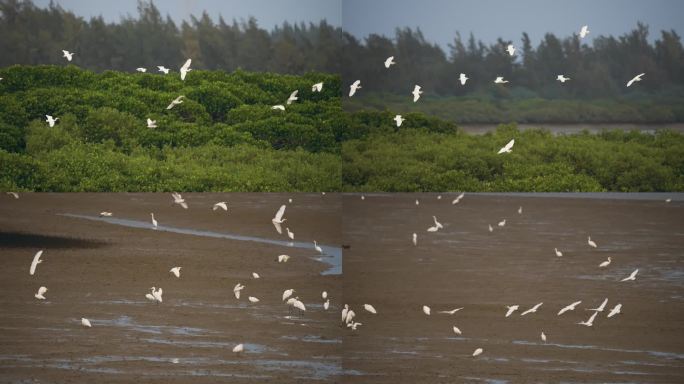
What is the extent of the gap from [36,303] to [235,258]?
2.98m

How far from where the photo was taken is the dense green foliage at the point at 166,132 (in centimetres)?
2459

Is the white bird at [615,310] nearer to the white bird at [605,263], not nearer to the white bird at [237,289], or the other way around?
the white bird at [605,263]

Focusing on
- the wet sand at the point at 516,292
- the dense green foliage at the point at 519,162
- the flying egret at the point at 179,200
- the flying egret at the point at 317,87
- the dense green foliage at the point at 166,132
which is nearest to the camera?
the wet sand at the point at 516,292

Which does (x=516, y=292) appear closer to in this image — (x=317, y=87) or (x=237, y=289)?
(x=237, y=289)

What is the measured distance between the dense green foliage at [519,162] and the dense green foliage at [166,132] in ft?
3.94

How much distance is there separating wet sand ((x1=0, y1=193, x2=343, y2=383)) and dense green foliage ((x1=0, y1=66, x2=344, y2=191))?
371 cm

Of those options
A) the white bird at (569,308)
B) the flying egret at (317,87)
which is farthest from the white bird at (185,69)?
the white bird at (569,308)

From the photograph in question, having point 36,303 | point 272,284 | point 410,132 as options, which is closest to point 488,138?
point 410,132

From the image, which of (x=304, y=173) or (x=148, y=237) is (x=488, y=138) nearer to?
(x=304, y=173)

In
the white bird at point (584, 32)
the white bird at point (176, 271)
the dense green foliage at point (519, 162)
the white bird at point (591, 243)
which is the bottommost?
the white bird at point (176, 271)

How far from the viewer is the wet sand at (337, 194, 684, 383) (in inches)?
516

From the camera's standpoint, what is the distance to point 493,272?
633 inches

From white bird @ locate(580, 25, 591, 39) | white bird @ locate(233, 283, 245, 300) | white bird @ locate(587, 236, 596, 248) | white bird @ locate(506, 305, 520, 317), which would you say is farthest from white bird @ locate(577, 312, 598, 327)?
white bird @ locate(580, 25, 591, 39)

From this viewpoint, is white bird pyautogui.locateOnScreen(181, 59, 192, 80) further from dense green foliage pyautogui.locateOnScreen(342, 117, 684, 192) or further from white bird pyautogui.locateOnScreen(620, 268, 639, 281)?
white bird pyautogui.locateOnScreen(620, 268, 639, 281)
